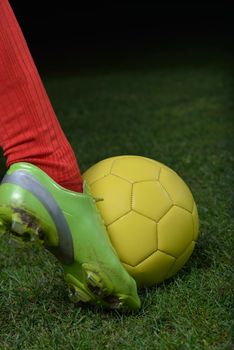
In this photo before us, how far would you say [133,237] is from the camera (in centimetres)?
162

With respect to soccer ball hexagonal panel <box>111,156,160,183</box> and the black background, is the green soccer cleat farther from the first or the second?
the black background

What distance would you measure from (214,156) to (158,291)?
162cm

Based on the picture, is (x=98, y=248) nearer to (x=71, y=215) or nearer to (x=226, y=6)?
(x=71, y=215)

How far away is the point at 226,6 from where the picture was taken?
1120 cm

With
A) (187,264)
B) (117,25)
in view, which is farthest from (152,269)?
(117,25)

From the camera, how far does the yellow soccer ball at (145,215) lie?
1617 millimetres

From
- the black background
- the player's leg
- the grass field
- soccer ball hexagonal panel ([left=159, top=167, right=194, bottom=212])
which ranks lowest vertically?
the black background

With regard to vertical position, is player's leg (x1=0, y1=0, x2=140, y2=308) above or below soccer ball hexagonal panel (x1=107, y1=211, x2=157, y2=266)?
above

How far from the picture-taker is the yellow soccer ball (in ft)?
5.31

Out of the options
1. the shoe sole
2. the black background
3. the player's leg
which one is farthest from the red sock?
the black background

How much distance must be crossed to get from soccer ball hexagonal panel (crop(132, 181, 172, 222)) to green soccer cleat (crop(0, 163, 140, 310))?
0.16 metres

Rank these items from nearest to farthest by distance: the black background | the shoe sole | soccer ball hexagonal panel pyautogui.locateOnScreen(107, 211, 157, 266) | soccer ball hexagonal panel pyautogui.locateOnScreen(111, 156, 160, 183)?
the shoe sole → soccer ball hexagonal panel pyautogui.locateOnScreen(107, 211, 157, 266) → soccer ball hexagonal panel pyautogui.locateOnScreen(111, 156, 160, 183) → the black background

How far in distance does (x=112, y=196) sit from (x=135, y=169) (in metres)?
0.12

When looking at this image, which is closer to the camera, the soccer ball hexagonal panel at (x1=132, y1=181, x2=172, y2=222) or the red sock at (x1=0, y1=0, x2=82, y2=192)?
the red sock at (x1=0, y1=0, x2=82, y2=192)
